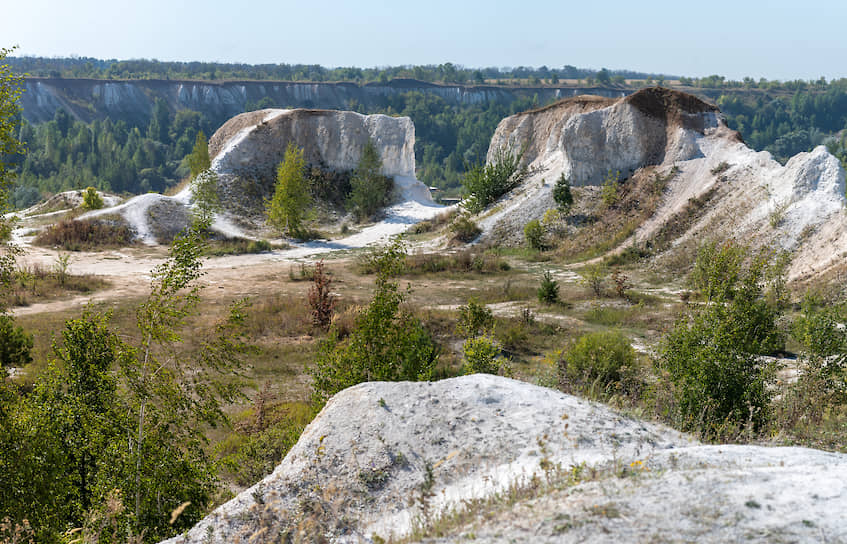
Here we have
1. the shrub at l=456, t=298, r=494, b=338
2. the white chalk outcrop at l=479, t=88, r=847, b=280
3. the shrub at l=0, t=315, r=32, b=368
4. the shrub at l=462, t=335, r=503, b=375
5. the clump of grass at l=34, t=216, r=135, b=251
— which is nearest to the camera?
the shrub at l=462, t=335, r=503, b=375

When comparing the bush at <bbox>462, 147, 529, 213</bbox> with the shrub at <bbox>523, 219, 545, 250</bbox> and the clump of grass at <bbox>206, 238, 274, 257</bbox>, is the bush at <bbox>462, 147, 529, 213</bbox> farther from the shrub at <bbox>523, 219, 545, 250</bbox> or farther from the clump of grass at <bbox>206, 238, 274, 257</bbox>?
the clump of grass at <bbox>206, 238, 274, 257</bbox>

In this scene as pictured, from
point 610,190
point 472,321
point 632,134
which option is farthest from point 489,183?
point 472,321

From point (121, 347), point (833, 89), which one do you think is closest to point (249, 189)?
point (121, 347)

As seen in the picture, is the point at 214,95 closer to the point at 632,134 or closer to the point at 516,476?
the point at 632,134

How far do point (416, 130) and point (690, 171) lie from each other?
127 m

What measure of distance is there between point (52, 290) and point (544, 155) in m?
28.8

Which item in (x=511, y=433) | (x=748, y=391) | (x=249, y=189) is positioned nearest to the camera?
(x=511, y=433)

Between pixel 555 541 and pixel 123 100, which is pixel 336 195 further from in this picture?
pixel 123 100

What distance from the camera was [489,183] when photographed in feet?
122

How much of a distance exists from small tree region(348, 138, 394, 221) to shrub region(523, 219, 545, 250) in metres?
15.4

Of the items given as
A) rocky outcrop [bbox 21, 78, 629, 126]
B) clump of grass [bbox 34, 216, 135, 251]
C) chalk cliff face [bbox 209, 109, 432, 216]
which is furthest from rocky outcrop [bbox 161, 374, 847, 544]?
rocky outcrop [bbox 21, 78, 629, 126]

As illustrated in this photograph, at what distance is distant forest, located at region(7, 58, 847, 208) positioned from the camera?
9494 cm

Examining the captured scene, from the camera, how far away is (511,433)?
5684 millimetres

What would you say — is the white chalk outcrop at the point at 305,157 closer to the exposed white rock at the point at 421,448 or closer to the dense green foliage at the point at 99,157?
the exposed white rock at the point at 421,448
